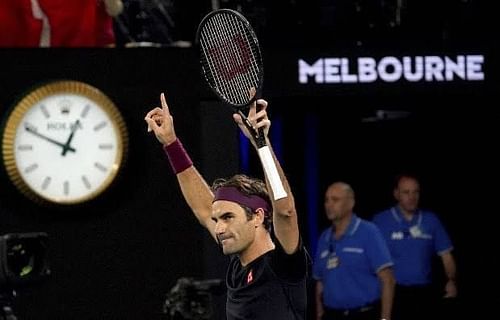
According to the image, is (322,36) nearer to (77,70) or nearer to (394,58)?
(394,58)

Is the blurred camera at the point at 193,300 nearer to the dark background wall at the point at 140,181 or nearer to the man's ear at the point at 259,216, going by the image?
the man's ear at the point at 259,216

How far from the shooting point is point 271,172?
4945 mm

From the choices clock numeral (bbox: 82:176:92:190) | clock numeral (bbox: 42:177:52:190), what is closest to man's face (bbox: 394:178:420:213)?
clock numeral (bbox: 82:176:92:190)

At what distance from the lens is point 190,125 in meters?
8.50

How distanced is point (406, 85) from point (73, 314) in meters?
2.36

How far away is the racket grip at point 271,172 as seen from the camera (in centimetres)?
495

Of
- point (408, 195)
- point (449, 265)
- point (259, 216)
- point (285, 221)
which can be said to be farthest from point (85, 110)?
point (285, 221)

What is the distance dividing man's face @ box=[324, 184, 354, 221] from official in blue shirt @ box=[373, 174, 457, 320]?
47 centimetres

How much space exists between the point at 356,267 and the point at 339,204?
450 millimetres

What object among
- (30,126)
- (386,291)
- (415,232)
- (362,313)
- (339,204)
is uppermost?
(30,126)

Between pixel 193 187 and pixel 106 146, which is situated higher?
pixel 106 146

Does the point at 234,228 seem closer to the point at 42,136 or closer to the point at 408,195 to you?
the point at 42,136

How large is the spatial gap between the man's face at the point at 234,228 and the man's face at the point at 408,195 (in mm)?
4235

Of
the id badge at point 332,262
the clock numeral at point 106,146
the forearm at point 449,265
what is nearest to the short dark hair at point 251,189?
the clock numeral at point 106,146
